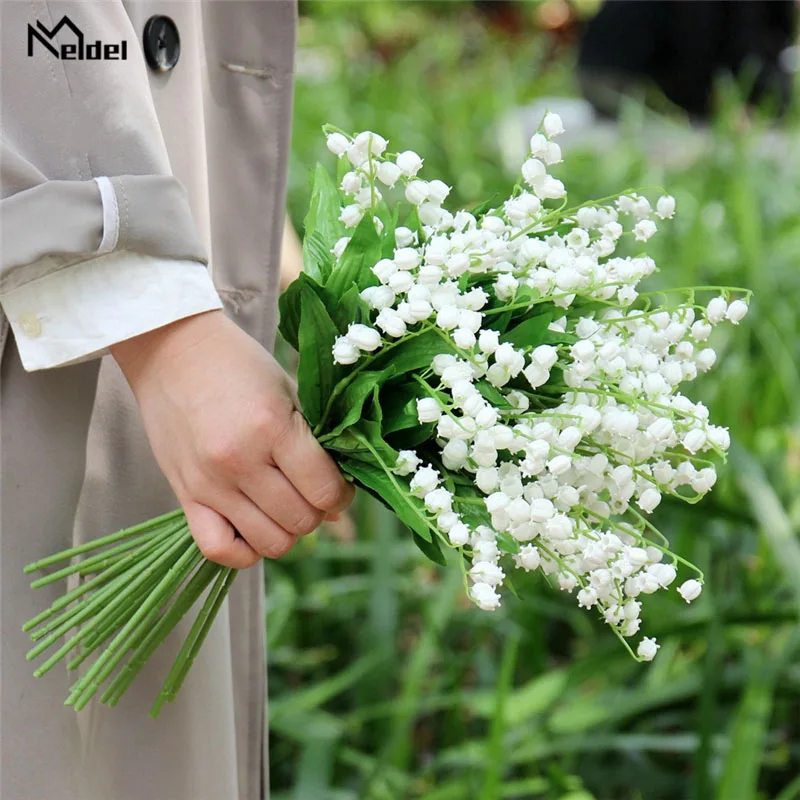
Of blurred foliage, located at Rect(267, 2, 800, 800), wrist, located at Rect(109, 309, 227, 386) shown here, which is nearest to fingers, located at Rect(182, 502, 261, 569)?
wrist, located at Rect(109, 309, 227, 386)

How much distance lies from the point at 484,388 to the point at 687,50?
348 centimetres

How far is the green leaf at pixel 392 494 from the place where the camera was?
69cm

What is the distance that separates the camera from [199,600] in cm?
91

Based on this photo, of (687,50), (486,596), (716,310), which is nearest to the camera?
(486,596)

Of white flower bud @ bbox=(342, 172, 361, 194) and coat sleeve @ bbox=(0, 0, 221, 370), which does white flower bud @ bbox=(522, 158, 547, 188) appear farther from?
coat sleeve @ bbox=(0, 0, 221, 370)

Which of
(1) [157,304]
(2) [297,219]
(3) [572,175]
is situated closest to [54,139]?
(1) [157,304]

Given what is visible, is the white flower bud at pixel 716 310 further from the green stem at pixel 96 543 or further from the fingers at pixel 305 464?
the green stem at pixel 96 543

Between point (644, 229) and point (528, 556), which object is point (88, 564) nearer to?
point (528, 556)

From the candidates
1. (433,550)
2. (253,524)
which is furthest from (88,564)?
(433,550)

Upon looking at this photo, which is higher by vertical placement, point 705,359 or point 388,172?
point 388,172

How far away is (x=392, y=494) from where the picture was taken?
71 centimetres

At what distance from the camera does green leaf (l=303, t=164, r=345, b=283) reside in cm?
77

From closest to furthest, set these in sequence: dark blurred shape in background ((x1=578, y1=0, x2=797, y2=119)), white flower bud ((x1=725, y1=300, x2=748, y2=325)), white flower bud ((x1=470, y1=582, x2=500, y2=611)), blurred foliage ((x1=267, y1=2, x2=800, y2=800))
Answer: white flower bud ((x1=470, y1=582, x2=500, y2=611))
white flower bud ((x1=725, y1=300, x2=748, y2=325))
blurred foliage ((x1=267, y1=2, x2=800, y2=800))
dark blurred shape in background ((x1=578, y1=0, x2=797, y2=119))

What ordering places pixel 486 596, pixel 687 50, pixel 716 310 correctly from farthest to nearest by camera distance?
1. pixel 687 50
2. pixel 716 310
3. pixel 486 596
